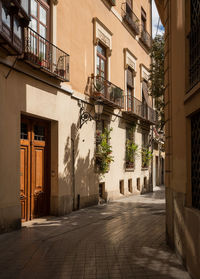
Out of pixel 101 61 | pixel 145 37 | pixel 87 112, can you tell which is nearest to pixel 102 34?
pixel 101 61

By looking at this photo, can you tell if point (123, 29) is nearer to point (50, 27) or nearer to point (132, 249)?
point (50, 27)

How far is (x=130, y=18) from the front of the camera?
18.2m

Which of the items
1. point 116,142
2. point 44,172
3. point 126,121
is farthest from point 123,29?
point 44,172

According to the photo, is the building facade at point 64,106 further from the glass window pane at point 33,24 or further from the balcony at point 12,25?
the glass window pane at point 33,24

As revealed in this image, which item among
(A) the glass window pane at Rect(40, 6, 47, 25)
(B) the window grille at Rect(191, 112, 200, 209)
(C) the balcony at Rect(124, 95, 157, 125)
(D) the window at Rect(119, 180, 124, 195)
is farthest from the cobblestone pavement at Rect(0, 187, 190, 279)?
(C) the balcony at Rect(124, 95, 157, 125)

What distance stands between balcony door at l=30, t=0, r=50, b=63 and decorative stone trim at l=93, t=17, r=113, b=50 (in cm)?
376

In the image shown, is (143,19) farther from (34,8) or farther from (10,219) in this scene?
(10,219)

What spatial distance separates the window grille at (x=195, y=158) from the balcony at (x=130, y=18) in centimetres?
1355

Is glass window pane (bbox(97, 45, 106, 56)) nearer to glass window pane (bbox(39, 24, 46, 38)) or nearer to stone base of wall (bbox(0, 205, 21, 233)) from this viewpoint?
glass window pane (bbox(39, 24, 46, 38))

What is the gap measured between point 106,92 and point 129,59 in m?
4.60

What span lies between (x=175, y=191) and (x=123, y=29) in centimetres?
1318

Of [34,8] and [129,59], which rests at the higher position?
[129,59]

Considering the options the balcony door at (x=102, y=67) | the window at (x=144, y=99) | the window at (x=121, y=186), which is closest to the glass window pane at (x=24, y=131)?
the balcony door at (x=102, y=67)

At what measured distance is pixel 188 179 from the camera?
5.35m
